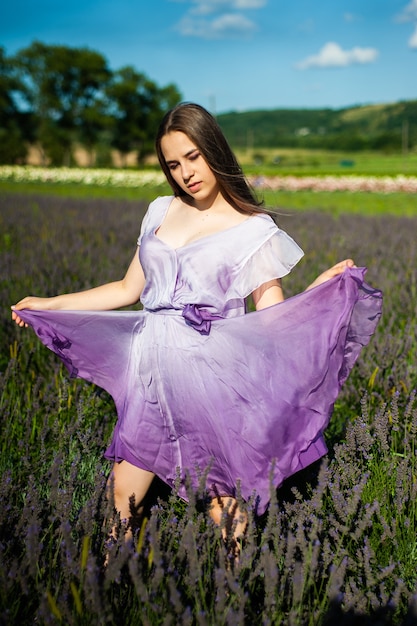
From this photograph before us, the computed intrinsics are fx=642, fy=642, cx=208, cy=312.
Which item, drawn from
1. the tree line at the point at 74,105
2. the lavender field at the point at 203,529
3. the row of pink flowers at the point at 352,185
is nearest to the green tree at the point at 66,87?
the tree line at the point at 74,105

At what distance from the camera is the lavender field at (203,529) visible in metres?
1.34

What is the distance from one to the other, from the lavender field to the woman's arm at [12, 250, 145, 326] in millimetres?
351

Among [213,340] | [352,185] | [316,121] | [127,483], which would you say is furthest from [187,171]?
[316,121]

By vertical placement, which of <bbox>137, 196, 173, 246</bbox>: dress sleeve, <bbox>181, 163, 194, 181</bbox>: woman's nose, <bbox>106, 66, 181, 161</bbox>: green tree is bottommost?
<bbox>137, 196, 173, 246</bbox>: dress sleeve

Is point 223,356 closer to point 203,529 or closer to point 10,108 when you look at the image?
point 203,529

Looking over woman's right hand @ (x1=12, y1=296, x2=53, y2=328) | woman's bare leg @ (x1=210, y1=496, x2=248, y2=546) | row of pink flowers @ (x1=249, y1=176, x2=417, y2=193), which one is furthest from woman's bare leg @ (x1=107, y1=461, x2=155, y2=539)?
row of pink flowers @ (x1=249, y1=176, x2=417, y2=193)

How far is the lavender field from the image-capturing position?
1.34 m

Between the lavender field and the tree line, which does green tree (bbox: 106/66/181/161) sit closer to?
the tree line

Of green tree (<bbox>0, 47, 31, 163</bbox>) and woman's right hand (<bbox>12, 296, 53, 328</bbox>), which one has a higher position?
green tree (<bbox>0, 47, 31, 163</bbox>)

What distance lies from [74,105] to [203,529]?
70035mm

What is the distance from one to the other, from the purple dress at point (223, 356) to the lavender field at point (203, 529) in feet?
0.51

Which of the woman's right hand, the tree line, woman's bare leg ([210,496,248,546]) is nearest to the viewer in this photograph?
woman's bare leg ([210,496,248,546])

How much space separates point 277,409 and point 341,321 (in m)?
0.35

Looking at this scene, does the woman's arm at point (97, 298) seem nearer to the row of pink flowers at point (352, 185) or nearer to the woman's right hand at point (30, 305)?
the woman's right hand at point (30, 305)
